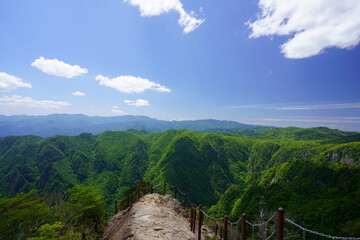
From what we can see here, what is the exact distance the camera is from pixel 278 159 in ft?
453

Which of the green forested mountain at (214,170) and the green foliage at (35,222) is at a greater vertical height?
the green foliage at (35,222)

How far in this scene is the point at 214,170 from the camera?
461 ft

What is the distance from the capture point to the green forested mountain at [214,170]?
67750 millimetres

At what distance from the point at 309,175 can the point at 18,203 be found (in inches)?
3976

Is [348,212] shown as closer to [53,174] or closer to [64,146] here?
[53,174]

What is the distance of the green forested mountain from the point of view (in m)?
67.8

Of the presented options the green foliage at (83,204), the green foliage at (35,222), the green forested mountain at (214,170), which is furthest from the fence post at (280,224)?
the green forested mountain at (214,170)

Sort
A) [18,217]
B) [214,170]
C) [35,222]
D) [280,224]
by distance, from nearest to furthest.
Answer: [280,224] < [18,217] < [35,222] < [214,170]

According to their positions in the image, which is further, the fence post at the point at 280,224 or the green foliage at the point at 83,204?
the green foliage at the point at 83,204

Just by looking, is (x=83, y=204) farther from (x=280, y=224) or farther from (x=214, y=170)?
(x=214, y=170)

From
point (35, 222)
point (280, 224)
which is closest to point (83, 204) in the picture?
point (35, 222)

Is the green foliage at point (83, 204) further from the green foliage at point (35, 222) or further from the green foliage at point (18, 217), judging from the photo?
the green foliage at point (18, 217)

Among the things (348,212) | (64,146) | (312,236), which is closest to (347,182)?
(348,212)

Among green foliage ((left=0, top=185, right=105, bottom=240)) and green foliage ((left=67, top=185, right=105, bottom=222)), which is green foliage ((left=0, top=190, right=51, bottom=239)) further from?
green foliage ((left=67, top=185, right=105, bottom=222))
